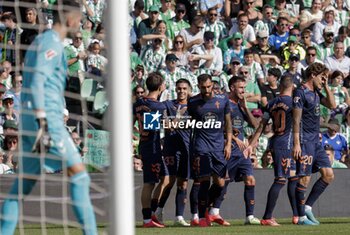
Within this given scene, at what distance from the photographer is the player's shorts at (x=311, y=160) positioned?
17.4 m

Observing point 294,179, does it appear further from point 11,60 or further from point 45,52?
point 45,52

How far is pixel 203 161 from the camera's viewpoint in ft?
57.5

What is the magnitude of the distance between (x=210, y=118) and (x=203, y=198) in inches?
47.5

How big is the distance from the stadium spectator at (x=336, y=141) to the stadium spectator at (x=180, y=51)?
277 centimetres

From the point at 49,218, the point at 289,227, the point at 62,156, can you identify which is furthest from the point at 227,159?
the point at 62,156

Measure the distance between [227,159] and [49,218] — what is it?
2.77 meters

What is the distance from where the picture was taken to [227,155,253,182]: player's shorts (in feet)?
59.2

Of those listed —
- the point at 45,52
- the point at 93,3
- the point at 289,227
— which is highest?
the point at 93,3

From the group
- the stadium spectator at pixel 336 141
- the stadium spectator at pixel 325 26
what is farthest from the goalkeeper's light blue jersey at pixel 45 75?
the stadium spectator at pixel 325 26

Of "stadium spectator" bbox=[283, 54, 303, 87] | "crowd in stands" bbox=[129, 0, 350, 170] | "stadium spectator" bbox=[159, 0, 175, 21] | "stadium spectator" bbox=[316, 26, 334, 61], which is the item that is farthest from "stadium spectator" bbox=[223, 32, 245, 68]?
"stadium spectator" bbox=[316, 26, 334, 61]

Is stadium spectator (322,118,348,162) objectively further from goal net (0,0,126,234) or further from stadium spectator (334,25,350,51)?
goal net (0,0,126,234)

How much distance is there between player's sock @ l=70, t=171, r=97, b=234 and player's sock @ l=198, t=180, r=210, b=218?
303 inches

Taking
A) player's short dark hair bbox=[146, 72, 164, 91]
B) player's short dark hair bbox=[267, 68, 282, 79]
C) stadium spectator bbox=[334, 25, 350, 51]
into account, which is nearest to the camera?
player's short dark hair bbox=[146, 72, 164, 91]

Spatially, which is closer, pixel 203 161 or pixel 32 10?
pixel 32 10
